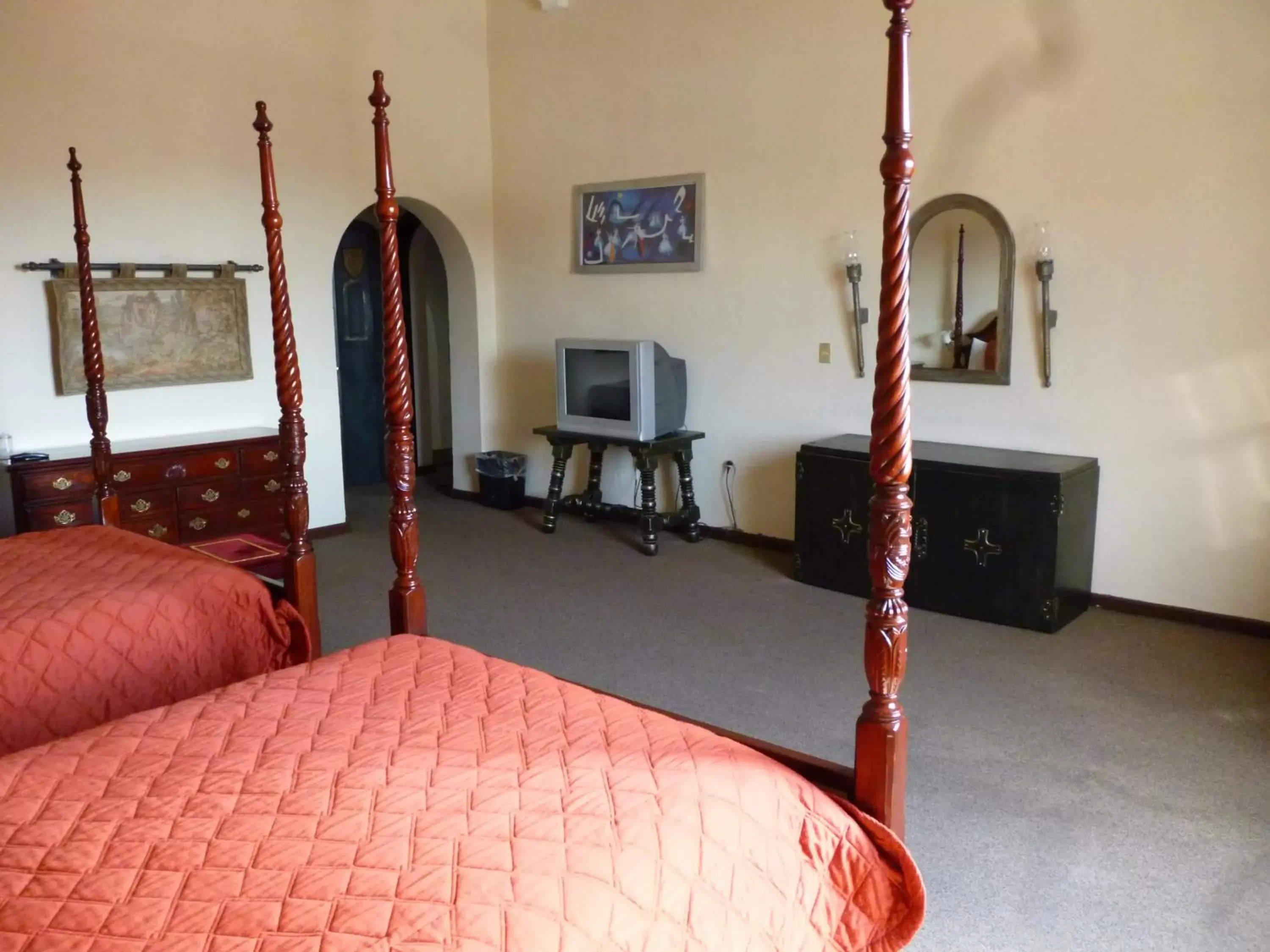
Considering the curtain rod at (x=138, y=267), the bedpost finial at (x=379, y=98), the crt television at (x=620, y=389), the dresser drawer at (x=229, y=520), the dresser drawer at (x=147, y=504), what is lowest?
the dresser drawer at (x=229, y=520)

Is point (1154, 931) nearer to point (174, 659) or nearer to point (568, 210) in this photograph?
point (174, 659)

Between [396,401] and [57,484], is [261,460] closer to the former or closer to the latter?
[57,484]

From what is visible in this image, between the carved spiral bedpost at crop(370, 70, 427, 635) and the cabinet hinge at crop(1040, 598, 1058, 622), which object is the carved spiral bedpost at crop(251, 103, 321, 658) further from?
the cabinet hinge at crop(1040, 598, 1058, 622)

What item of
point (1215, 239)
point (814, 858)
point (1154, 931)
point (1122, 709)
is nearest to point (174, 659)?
point (814, 858)

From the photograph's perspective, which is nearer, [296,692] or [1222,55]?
[296,692]

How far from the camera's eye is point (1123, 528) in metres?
4.44

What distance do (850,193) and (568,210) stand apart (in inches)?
77.8

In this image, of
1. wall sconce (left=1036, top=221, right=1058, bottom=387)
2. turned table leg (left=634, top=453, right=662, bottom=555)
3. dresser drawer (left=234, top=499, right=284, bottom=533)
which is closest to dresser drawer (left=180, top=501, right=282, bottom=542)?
dresser drawer (left=234, top=499, right=284, bottom=533)

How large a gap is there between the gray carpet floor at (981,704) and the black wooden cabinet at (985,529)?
0.40ft

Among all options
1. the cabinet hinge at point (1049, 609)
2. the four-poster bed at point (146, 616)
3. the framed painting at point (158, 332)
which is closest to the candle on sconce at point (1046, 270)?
the cabinet hinge at point (1049, 609)

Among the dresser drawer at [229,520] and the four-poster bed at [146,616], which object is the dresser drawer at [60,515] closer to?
the dresser drawer at [229,520]

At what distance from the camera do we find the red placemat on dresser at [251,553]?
12.7 feet

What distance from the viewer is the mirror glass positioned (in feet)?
15.1

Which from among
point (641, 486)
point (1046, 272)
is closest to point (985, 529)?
point (1046, 272)
